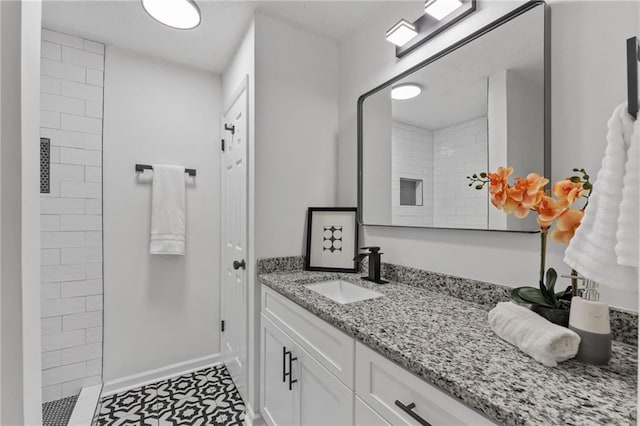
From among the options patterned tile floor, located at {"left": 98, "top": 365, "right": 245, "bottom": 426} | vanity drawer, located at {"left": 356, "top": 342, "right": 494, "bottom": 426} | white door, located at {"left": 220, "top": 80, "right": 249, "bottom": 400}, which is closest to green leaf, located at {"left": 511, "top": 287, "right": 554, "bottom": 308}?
vanity drawer, located at {"left": 356, "top": 342, "right": 494, "bottom": 426}

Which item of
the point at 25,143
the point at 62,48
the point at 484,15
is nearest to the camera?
the point at 25,143

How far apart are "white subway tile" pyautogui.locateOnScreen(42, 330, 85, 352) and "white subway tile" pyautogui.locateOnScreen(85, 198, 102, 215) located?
2.58ft

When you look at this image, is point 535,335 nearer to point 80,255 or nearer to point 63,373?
point 80,255

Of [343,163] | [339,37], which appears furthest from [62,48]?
[343,163]

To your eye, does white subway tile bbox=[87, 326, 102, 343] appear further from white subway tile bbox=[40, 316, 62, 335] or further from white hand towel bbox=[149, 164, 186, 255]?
white hand towel bbox=[149, 164, 186, 255]

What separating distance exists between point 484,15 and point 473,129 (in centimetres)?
43

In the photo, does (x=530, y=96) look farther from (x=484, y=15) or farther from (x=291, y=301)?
(x=291, y=301)

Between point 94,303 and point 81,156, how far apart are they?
98cm

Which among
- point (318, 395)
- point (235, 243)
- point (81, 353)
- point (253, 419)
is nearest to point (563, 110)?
point (318, 395)

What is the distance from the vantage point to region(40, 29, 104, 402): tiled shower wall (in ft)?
5.75

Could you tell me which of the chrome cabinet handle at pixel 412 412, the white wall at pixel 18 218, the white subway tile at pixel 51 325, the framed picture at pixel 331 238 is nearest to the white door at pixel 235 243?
the framed picture at pixel 331 238

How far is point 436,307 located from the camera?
1038 millimetres

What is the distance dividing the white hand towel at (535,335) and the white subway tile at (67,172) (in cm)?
238

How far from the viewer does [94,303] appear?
1.87 m
